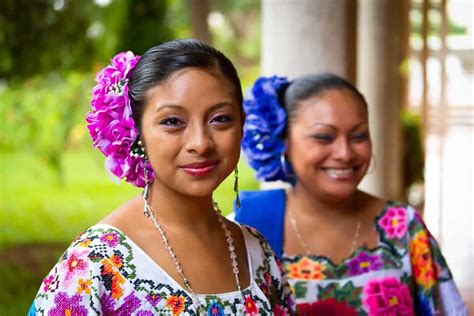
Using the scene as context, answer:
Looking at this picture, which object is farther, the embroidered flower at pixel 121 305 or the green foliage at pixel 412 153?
the green foliage at pixel 412 153

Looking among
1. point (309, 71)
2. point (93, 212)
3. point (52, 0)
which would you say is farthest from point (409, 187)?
point (309, 71)

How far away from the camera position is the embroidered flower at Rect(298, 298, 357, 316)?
3.04 m

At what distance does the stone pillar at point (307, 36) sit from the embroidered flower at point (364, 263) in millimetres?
1557

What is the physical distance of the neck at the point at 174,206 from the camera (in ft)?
6.95

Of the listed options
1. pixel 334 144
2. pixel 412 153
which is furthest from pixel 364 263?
pixel 412 153

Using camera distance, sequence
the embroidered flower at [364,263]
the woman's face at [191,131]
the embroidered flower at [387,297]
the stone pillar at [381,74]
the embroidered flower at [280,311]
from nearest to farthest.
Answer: the woman's face at [191,131]
the embroidered flower at [280,311]
the embroidered flower at [387,297]
the embroidered flower at [364,263]
the stone pillar at [381,74]

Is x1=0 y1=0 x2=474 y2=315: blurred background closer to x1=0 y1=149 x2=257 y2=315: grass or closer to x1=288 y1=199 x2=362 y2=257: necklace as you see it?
x1=0 y1=149 x2=257 y2=315: grass

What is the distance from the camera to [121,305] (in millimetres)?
1943

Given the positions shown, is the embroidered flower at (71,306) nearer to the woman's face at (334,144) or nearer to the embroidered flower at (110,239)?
the embroidered flower at (110,239)

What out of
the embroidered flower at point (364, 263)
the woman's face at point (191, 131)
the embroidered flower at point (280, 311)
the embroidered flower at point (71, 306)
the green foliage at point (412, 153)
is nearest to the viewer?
the embroidered flower at point (71, 306)

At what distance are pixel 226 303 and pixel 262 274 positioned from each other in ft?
0.73

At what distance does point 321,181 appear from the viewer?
3.13 metres

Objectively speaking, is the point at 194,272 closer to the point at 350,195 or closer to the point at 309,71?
the point at 350,195

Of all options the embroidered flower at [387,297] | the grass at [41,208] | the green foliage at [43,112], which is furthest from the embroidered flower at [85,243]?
the green foliage at [43,112]
